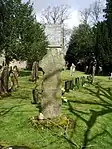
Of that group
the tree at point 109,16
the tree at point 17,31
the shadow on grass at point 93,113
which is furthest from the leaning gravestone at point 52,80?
the tree at point 109,16

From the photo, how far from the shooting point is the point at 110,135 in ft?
33.6

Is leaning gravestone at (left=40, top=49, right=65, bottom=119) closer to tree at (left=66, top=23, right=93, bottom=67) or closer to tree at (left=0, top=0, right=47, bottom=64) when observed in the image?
tree at (left=0, top=0, right=47, bottom=64)

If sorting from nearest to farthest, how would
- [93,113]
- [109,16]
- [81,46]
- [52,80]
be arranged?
[52,80], [93,113], [109,16], [81,46]

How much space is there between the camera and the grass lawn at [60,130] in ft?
30.5

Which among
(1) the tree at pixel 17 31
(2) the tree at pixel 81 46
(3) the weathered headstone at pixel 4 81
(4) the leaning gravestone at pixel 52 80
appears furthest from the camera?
(2) the tree at pixel 81 46

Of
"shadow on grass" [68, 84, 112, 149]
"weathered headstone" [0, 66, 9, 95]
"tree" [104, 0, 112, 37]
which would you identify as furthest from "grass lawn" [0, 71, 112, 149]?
"tree" [104, 0, 112, 37]

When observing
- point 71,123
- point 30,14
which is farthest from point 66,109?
point 30,14

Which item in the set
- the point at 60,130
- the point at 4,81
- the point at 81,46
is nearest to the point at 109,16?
the point at 81,46

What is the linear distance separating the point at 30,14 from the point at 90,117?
72.9ft

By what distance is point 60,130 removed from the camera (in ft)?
33.2

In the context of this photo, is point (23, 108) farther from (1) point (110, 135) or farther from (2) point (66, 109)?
(1) point (110, 135)

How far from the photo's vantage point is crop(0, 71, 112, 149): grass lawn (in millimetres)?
9297

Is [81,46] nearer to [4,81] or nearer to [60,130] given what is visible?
[4,81]

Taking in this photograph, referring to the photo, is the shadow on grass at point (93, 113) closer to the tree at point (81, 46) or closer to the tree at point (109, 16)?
the tree at point (109, 16)
